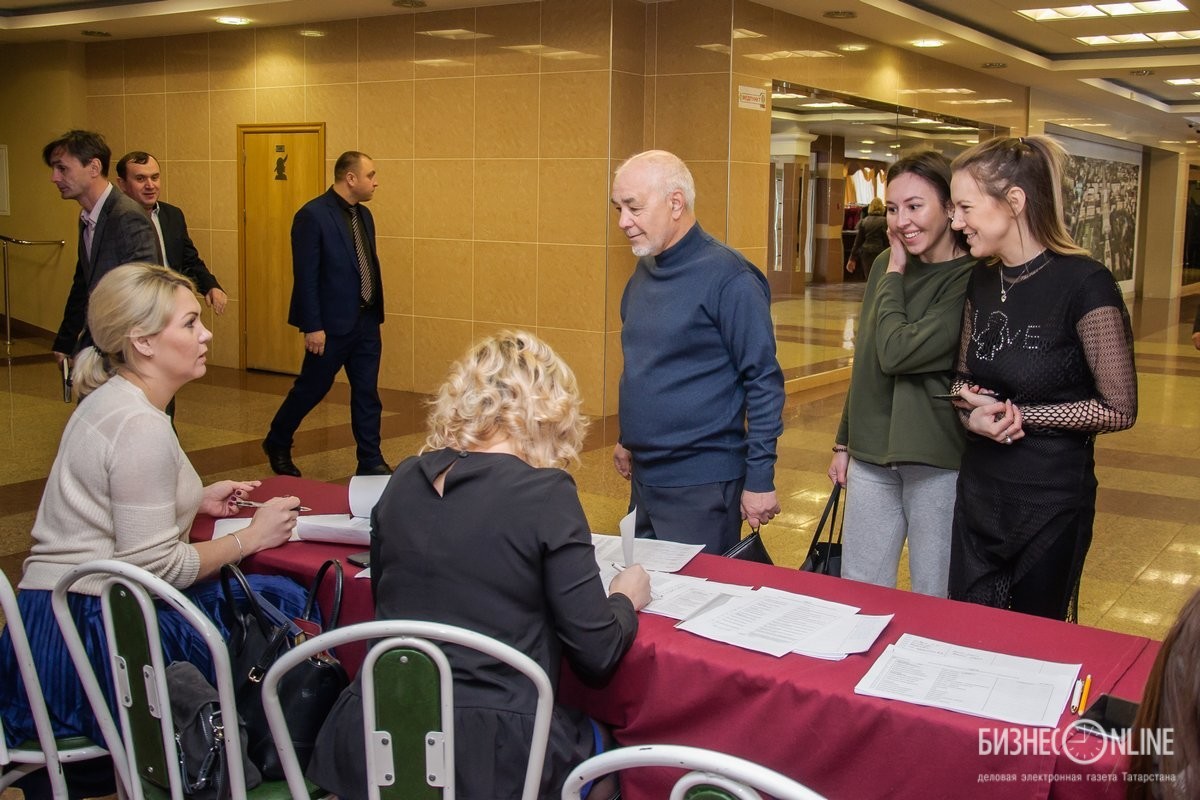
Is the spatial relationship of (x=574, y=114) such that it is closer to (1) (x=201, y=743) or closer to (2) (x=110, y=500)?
(2) (x=110, y=500)

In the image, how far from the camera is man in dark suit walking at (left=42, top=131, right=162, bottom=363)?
495cm

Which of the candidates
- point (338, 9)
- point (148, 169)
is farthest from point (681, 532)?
point (338, 9)

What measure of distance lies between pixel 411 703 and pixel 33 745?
1.01 m

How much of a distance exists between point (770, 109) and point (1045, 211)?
661cm

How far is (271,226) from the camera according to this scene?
32.8 feet

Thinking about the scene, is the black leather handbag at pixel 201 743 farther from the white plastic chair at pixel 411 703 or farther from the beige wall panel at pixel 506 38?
the beige wall panel at pixel 506 38

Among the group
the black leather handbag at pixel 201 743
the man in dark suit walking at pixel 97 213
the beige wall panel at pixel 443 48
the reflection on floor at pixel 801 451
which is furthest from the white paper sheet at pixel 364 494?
the beige wall panel at pixel 443 48

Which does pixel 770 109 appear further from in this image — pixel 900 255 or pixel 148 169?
pixel 900 255

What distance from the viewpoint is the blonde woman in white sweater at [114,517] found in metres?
2.24

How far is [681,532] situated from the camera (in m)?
2.99

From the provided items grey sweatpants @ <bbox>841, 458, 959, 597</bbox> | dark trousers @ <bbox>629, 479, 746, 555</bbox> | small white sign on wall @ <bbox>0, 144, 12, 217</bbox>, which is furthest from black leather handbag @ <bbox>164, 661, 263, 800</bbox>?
small white sign on wall @ <bbox>0, 144, 12, 217</bbox>

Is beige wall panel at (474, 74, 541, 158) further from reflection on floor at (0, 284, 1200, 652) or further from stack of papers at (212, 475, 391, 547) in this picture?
stack of papers at (212, 475, 391, 547)

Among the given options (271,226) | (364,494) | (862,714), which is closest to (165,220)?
(271,226)

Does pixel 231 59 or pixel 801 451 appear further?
pixel 231 59
